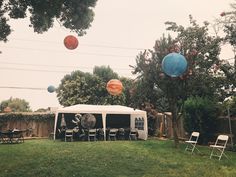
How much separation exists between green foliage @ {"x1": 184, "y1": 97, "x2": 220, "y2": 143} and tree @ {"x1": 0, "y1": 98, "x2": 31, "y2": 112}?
220 feet

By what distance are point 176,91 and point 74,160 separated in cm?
661

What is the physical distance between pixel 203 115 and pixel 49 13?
10.4 metres

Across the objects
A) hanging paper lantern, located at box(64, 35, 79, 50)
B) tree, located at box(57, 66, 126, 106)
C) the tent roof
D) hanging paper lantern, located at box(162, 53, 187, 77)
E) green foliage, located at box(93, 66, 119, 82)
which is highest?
green foliage, located at box(93, 66, 119, 82)

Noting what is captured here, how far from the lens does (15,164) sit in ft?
34.5

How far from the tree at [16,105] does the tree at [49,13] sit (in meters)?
70.0

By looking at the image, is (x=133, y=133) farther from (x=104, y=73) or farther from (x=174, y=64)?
(x=104, y=73)

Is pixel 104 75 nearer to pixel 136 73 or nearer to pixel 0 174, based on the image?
pixel 136 73

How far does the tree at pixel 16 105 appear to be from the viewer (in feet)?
262

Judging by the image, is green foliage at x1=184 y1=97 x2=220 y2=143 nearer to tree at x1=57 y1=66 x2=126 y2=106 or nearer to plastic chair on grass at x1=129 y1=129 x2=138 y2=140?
plastic chair on grass at x1=129 y1=129 x2=138 y2=140

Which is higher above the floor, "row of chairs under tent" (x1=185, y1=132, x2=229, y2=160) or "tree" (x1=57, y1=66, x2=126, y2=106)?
"tree" (x1=57, y1=66, x2=126, y2=106)

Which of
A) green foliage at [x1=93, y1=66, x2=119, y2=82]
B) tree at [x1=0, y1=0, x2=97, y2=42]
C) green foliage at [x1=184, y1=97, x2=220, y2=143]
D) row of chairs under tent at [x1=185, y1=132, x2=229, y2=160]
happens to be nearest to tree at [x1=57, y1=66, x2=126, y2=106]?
green foliage at [x1=93, y1=66, x2=119, y2=82]

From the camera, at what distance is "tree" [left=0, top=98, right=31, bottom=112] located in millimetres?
79938

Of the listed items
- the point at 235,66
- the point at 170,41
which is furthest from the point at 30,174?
the point at 235,66

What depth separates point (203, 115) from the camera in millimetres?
17953
